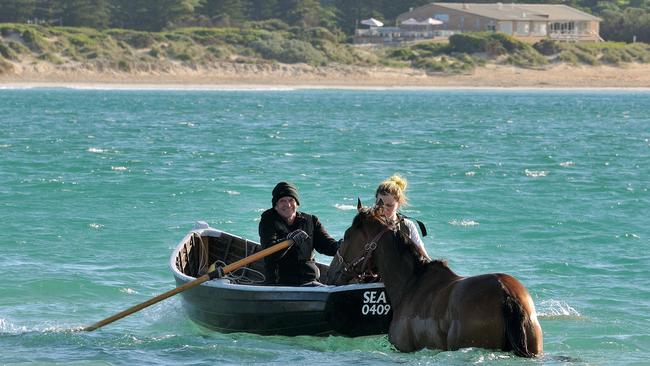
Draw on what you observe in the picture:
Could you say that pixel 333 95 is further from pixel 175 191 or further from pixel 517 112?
pixel 175 191

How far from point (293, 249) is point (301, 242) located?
257mm

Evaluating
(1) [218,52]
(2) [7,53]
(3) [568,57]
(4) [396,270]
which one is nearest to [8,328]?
(4) [396,270]

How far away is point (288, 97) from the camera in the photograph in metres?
64.0

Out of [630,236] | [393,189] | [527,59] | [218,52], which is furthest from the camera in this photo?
[527,59]

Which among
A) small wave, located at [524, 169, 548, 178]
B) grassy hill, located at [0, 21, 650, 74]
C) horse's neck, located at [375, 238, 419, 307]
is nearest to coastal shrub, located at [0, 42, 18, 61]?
grassy hill, located at [0, 21, 650, 74]

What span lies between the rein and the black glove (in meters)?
0.55

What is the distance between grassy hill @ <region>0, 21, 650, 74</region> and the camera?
71.6 metres

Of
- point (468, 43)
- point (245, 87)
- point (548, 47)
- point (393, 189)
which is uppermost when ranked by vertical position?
point (393, 189)

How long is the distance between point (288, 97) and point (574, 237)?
47.6 metres

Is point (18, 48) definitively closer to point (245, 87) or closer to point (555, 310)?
Answer: point (245, 87)

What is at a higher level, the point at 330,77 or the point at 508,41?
the point at 508,41

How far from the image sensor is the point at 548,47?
8175cm

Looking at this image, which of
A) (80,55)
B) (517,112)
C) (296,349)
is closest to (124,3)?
(80,55)

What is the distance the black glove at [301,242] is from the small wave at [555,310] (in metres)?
2.78
